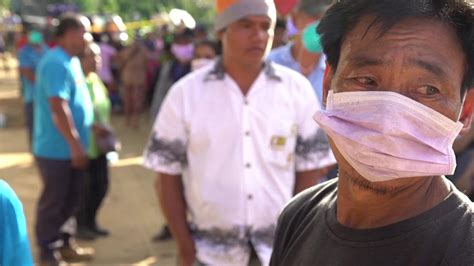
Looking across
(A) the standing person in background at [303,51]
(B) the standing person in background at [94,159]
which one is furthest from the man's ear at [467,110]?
(B) the standing person in background at [94,159]

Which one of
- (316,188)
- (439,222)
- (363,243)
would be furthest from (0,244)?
(439,222)

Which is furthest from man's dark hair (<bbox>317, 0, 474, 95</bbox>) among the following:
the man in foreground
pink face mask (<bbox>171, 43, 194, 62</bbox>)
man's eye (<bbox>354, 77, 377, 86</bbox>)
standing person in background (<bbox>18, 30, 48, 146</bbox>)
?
standing person in background (<bbox>18, 30, 48, 146</bbox>)

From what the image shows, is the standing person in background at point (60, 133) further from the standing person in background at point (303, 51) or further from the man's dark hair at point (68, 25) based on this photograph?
the standing person in background at point (303, 51)

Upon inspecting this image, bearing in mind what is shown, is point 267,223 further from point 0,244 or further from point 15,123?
point 15,123

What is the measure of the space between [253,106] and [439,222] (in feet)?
5.04

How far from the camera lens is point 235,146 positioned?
272 cm

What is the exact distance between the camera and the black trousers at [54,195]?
4.91 metres

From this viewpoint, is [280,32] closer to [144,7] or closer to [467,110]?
[467,110]

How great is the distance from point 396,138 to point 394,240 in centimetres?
23

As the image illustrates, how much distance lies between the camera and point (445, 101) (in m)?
1.32

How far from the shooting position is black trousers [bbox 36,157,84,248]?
4910 millimetres

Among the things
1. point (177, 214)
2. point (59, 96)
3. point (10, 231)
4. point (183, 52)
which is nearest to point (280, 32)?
point (59, 96)

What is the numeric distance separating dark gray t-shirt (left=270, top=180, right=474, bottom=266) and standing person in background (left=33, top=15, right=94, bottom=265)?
3449 millimetres

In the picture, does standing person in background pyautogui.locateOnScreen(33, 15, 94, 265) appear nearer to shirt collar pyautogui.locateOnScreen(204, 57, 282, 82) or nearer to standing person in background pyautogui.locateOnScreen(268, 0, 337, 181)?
standing person in background pyautogui.locateOnScreen(268, 0, 337, 181)
